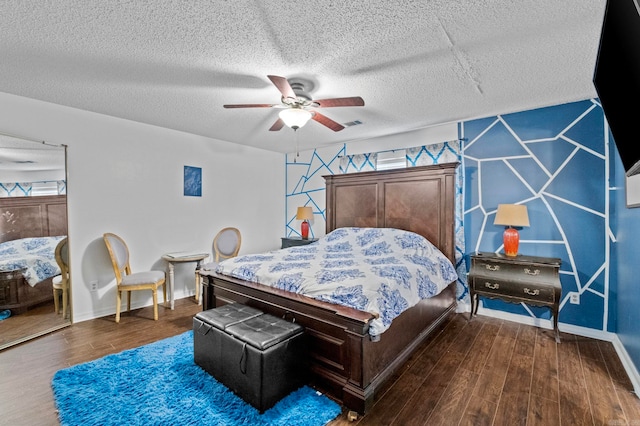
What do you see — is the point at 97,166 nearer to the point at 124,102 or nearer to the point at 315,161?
the point at 124,102

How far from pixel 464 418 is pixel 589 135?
3.08 meters

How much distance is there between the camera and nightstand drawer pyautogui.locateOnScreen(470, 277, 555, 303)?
2.89 meters

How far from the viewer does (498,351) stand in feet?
8.87

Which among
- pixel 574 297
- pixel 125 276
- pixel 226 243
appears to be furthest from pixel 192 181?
pixel 574 297

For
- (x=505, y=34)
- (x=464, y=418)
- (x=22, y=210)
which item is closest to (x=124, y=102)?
(x=22, y=210)

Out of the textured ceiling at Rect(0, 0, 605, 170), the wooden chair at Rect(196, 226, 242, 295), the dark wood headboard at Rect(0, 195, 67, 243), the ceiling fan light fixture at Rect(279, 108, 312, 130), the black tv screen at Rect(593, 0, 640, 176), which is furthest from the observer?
the wooden chair at Rect(196, 226, 242, 295)

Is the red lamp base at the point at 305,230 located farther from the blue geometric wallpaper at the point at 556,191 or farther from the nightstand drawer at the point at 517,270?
the nightstand drawer at the point at 517,270

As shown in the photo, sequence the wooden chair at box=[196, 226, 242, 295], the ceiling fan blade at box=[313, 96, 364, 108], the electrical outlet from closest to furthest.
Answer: the ceiling fan blade at box=[313, 96, 364, 108]
the electrical outlet
the wooden chair at box=[196, 226, 242, 295]

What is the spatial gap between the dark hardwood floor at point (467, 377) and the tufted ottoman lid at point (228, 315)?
98 centimetres

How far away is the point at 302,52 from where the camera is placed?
2164mm

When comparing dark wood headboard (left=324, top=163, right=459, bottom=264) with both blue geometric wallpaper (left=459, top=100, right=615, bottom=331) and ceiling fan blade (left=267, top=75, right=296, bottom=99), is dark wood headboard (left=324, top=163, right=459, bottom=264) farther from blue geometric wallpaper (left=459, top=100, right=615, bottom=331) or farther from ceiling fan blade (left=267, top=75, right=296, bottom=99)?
ceiling fan blade (left=267, top=75, right=296, bottom=99)

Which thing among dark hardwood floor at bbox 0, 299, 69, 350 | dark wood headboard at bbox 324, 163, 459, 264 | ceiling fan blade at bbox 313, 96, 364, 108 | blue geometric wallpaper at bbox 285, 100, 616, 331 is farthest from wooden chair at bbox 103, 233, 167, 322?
blue geometric wallpaper at bbox 285, 100, 616, 331

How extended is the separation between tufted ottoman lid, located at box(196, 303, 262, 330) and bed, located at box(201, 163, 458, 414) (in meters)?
0.14

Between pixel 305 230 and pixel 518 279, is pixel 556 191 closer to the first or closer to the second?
pixel 518 279
